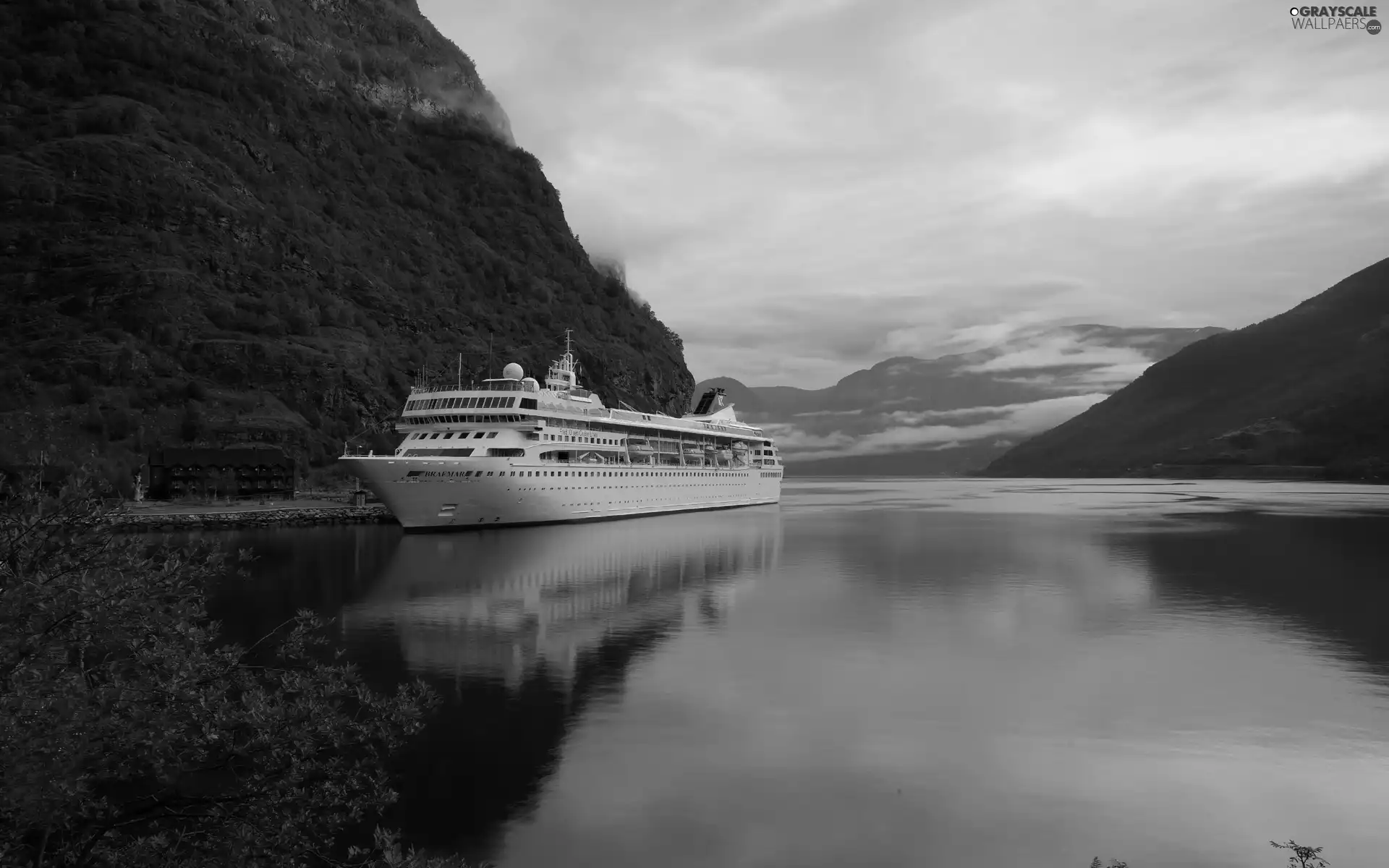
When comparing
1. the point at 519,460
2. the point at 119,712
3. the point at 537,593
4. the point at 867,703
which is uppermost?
the point at 519,460

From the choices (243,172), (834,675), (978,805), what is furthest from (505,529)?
(243,172)

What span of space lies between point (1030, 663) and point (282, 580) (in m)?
35.5

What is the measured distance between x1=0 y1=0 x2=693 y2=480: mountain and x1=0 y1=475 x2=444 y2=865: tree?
3346 inches

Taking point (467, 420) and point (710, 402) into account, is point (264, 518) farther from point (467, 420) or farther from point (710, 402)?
point (710, 402)

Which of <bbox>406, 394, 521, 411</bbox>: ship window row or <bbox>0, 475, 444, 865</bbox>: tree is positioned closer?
<bbox>0, 475, 444, 865</bbox>: tree

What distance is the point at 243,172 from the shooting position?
433 ft

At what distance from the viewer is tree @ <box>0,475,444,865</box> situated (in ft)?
24.7

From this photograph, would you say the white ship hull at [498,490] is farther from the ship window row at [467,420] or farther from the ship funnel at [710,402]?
the ship funnel at [710,402]

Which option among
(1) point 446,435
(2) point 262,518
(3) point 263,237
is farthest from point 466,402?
(3) point 263,237

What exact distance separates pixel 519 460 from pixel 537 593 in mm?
27503

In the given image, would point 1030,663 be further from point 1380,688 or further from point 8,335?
point 8,335

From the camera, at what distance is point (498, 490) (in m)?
64.2

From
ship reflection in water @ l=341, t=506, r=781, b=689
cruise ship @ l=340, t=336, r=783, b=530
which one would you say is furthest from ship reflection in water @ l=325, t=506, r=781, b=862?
cruise ship @ l=340, t=336, r=783, b=530

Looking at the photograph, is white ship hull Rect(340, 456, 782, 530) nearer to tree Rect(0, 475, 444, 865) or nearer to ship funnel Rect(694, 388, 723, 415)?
ship funnel Rect(694, 388, 723, 415)
